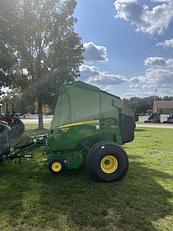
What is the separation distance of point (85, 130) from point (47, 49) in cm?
1680

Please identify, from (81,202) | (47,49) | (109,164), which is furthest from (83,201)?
(47,49)

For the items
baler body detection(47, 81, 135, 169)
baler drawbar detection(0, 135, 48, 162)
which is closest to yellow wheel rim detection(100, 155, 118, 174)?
baler body detection(47, 81, 135, 169)

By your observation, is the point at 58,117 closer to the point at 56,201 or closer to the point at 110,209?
the point at 56,201

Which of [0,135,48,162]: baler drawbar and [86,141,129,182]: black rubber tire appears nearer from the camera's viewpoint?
[86,141,129,182]: black rubber tire

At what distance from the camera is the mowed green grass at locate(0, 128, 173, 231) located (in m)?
4.07

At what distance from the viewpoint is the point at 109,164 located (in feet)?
19.5

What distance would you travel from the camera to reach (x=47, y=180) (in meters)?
6.16

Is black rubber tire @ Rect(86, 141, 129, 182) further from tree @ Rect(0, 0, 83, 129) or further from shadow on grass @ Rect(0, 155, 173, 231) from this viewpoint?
tree @ Rect(0, 0, 83, 129)

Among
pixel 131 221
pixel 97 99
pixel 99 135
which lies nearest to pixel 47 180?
pixel 99 135

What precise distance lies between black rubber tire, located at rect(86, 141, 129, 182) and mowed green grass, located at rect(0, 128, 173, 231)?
150mm

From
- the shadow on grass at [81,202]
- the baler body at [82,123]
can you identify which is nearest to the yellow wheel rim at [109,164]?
the shadow on grass at [81,202]

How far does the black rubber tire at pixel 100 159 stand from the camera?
5816 mm

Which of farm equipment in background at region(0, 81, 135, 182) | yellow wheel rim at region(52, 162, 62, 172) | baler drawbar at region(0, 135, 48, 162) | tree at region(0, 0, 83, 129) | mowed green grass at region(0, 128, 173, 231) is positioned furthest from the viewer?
tree at region(0, 0, 83, 129)

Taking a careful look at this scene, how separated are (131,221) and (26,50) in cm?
1864
